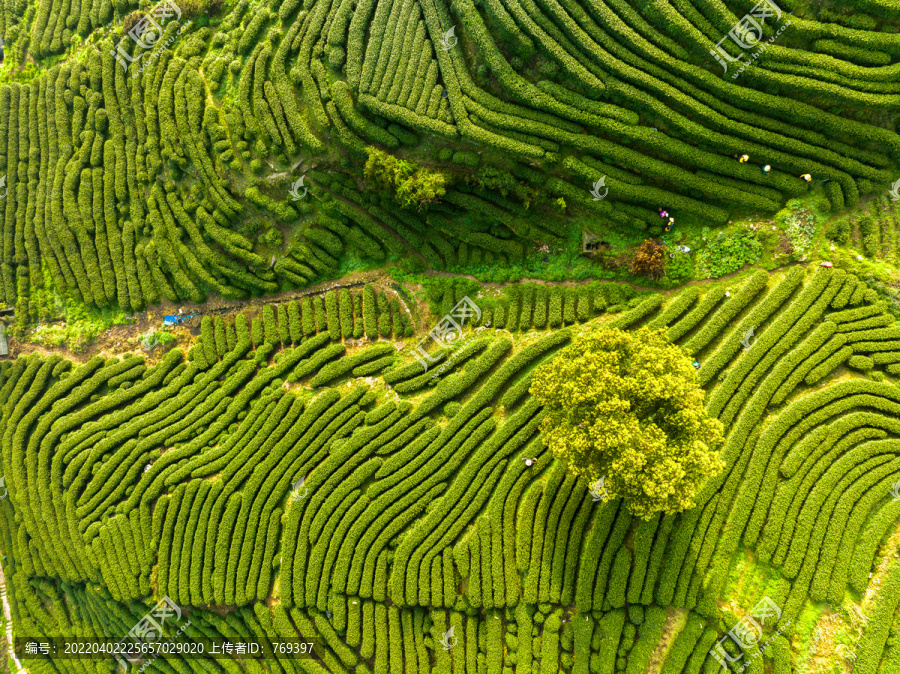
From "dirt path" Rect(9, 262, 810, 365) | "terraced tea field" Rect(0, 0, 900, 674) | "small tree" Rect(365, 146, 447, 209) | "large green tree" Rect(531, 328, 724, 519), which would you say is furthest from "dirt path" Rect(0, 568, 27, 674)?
"large green tree" Rect(531, 328, 724, 519)

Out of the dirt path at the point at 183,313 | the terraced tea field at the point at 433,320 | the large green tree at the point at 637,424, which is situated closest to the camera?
the large green tree at the point at 637,424

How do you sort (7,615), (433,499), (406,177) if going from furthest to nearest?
(7,615), (406,177), (433,499)

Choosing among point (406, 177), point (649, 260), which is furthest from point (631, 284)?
point (406, 177)

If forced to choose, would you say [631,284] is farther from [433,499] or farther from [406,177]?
[433,499]

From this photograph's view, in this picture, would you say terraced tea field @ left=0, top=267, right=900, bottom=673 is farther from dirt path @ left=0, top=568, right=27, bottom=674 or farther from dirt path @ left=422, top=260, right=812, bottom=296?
dirt path @ left=0, top=568, right=27, bottom=674

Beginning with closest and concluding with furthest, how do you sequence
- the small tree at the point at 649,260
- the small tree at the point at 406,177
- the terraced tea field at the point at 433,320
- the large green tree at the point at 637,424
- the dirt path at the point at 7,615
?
the large green tree at the point at 637,424 → the terraced tea field at the point at 433,320 → the small tree at the point at 649,260 → the small tree at the point at 406,177 → the dirt path at the point at 7,615

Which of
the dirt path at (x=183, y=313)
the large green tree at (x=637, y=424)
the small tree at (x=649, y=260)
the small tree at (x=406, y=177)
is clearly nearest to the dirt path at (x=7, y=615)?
the dirt path at (x=183, y=313)

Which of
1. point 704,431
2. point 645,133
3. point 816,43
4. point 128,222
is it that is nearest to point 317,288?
point 128,222

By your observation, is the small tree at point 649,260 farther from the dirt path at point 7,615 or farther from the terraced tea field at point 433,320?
the dirt path at point 7,615
